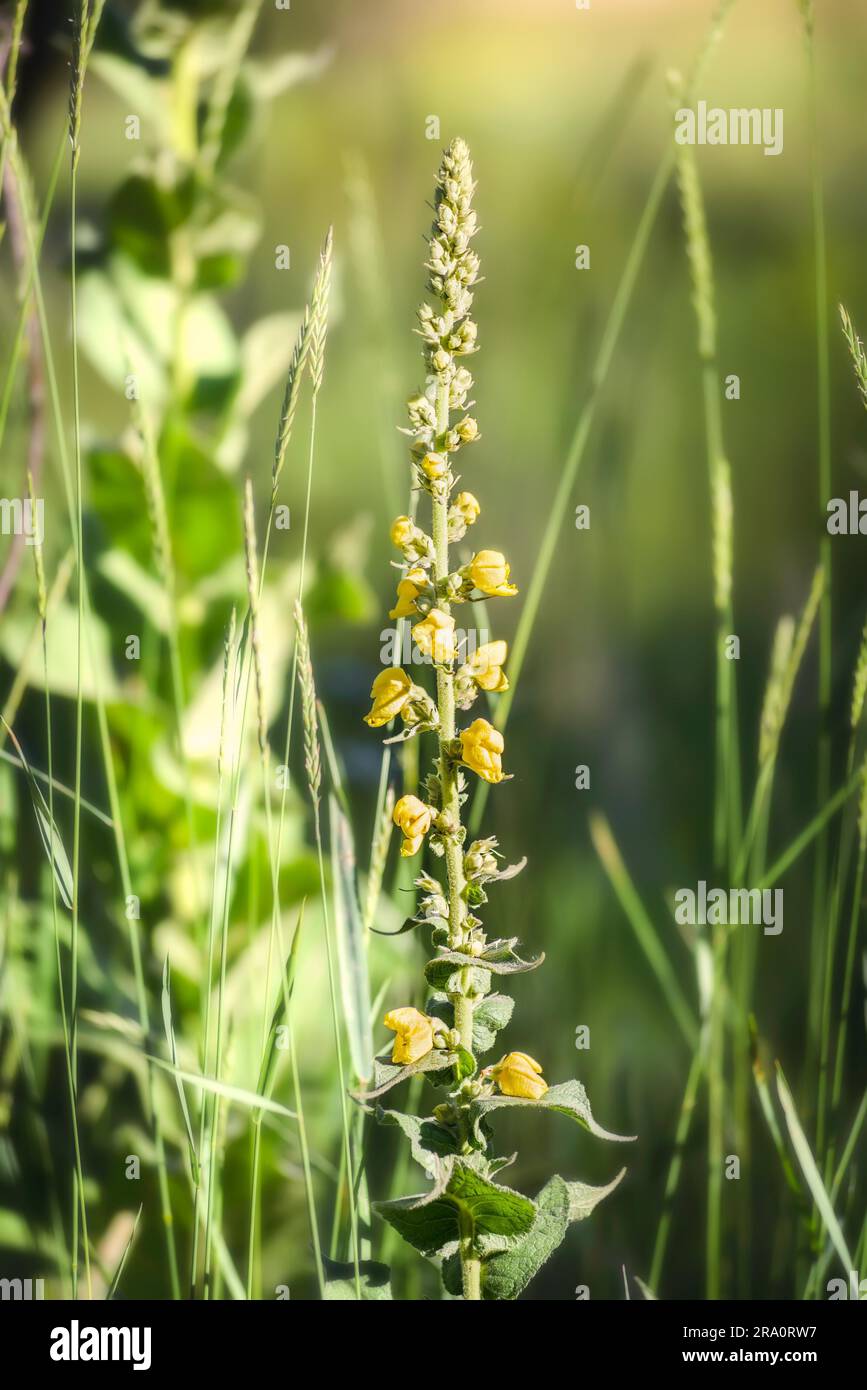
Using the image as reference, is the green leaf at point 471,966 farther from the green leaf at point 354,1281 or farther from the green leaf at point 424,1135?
the green leaf at point 354,1281

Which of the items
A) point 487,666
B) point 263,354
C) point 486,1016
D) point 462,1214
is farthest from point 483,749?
point 263,354

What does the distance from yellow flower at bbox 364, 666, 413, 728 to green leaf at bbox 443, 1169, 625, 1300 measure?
13.7 inches

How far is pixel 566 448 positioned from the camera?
4.18 feet

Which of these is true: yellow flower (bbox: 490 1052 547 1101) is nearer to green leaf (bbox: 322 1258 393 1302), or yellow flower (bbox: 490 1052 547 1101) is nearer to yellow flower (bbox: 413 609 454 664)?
green leaf (bbox: 322 1258 393 1302)

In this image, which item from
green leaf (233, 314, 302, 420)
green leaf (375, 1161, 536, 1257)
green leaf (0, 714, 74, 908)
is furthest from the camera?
green leaf (233, 314, 302, 420)

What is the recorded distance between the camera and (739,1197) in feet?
3.94

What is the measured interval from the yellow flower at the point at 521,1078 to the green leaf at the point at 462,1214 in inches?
2.5

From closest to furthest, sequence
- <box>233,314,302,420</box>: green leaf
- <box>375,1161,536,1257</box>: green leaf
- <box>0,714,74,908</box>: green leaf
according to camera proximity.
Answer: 1. <box>375,1161,536,1257</box>: green leaf
2. <box>0,714,74,908</box>: green leaf
3. <box>233,314,302,420</box>: green leaf

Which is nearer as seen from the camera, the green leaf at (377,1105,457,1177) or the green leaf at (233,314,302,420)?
the green leaf at (377,1105,457,1177)

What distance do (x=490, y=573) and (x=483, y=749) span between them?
12 centimetres

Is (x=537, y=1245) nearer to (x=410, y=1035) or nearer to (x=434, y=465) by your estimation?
(x=410, y=1035)

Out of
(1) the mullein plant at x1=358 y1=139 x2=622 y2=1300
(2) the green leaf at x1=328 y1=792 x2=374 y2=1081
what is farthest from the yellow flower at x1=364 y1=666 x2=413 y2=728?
(2) the green leaf at x1=328 y1=792 x2=374 y2=1081

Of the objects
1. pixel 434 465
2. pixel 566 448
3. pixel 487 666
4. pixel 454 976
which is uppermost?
pixel 566 448

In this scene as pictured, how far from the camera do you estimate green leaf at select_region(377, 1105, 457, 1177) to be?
2.28 ft
